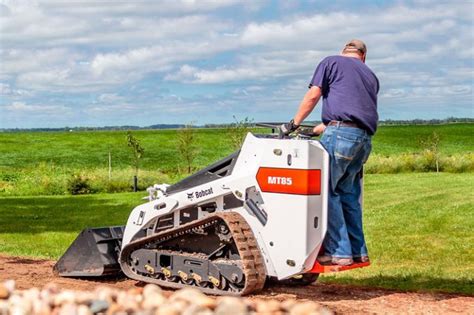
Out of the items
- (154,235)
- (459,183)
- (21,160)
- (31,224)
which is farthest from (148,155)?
(154,235)

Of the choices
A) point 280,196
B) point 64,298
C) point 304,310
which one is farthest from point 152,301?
point 280,196

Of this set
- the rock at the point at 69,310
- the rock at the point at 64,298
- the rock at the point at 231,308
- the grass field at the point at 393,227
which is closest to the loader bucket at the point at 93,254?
the grass field at the point at 393,227

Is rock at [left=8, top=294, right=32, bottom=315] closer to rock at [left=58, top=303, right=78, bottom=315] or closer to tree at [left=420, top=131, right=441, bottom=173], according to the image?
rock at [left=58, top=303, right=78, bottom=315]

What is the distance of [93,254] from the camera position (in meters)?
9.20

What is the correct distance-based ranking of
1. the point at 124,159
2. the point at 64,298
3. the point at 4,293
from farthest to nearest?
1. the point at 124,159
2. the point at 4,293
3. the point at 64,298

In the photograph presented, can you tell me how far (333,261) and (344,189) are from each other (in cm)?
70

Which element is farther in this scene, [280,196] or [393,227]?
[393,227]

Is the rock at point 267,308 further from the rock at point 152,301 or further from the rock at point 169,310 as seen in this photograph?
the rock at point 152,301

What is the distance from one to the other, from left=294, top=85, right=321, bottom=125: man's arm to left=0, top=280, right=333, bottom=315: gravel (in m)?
2.34

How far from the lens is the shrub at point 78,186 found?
110 feet

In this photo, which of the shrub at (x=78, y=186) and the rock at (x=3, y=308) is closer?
the rock at (x=3, y=308)

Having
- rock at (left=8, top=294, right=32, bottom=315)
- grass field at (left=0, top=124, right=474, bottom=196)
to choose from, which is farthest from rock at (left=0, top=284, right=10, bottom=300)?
grass field at (left=0, top=124, right=474, bottom=196)

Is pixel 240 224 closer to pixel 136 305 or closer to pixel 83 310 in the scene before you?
pixel 136 305

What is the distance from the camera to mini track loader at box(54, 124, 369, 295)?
288 inches
